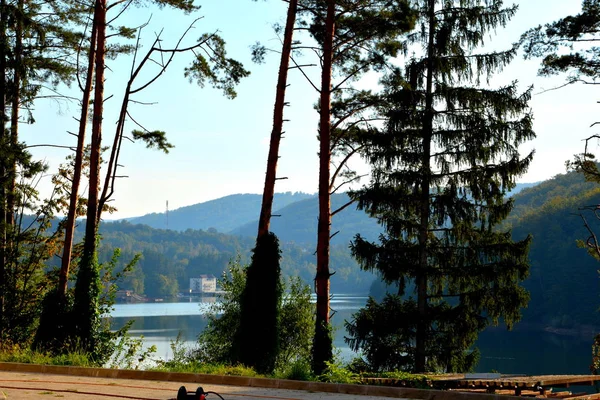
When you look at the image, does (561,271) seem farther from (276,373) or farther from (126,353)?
(276,373)

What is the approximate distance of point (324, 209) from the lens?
59.4 ft

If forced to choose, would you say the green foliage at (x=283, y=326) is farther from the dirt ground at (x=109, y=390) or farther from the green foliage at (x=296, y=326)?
the dirt ground at (x=109, y=390)

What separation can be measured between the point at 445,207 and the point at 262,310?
748 cm

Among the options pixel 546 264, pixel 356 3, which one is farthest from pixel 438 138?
pixel 546 264

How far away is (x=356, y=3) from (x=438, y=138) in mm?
4934

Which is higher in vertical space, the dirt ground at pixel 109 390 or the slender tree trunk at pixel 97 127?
the slender tree trunk at pixel 97 127

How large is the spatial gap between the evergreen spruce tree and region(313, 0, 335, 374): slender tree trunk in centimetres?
317

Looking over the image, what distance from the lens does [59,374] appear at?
12.8m

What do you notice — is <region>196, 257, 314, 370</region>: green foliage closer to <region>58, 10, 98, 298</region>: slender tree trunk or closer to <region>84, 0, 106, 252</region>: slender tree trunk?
<region>58, 10, 98, 298</region>: slender tree trunk

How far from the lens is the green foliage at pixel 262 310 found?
16.4 meters

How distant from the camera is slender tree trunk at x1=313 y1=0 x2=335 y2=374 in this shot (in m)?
17.2

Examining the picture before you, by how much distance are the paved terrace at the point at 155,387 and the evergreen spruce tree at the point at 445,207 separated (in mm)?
10021

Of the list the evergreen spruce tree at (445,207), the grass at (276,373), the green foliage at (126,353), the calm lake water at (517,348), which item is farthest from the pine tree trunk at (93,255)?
the calm lake water at (517,348)

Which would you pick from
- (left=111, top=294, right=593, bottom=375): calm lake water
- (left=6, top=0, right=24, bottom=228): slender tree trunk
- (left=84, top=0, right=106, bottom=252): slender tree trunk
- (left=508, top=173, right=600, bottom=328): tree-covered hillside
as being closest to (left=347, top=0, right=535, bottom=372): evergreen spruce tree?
(left=84, top=0, right=106, bottom=252): slender tree trunk
